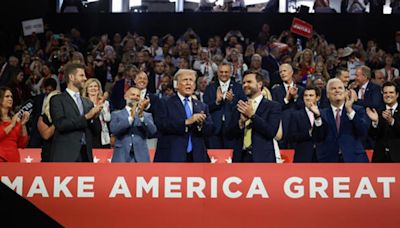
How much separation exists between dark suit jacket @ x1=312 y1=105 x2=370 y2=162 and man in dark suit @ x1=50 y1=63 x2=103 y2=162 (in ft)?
7.81

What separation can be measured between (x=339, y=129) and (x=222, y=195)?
2169 millimetres

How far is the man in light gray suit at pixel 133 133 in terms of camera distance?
386 inches

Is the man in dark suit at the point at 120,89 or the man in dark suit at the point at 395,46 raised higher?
the man in dark suit at the point at 395,46

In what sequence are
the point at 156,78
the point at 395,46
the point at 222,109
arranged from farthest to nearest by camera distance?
1. the point at 395,46
2. the point at 156,78
3. the point at 222,109

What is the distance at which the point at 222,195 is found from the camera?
8.03m

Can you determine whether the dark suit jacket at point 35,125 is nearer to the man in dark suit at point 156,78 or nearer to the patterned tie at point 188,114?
the man in dark suit at point 156,78

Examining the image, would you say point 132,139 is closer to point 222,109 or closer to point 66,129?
point 66,129

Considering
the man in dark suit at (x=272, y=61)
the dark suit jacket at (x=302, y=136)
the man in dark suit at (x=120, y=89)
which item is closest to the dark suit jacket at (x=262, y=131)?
the dark suit jacket at (x=302, y=136)

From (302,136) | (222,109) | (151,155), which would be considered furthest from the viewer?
(222,109)

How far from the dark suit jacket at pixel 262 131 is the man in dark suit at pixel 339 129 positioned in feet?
1.47

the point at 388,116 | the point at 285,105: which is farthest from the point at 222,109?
the point at 388,116

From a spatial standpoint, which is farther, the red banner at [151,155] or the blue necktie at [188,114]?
the red banner at [151,155]

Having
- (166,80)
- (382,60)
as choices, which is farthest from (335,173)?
(382,60)

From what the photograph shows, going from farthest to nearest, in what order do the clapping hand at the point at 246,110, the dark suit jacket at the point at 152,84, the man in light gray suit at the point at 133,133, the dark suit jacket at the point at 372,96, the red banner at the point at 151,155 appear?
1. the dark suit jacket at the point at 152,84
2. the dark suit jacket at the point at 372,96
3. the red banner at the point at 151,155
4. the man in light gray suit at the point at 133,133
5. the clapping hand at the point at 246,110
